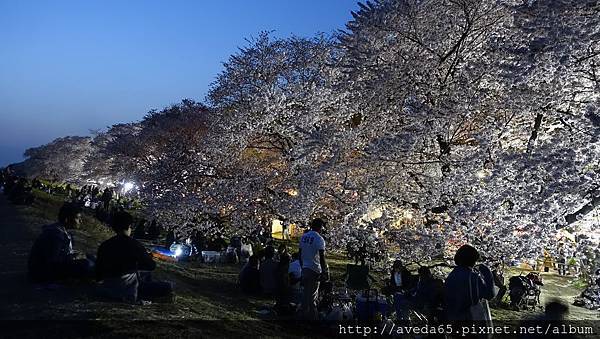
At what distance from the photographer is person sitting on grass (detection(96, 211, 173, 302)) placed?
5777 mm

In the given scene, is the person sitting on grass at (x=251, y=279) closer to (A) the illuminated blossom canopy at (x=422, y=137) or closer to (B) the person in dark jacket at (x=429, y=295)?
(A) the illuminated blossom canopy at (x=422, y=137)

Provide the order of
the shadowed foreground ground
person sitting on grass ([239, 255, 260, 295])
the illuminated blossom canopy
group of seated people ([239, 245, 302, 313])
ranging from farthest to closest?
person sitting on grass ([239, 255, 260, 295]) < group of seated people ([239, 245, 302, 313]) < the illuminated blossom canopy < the shadowed foreground ground

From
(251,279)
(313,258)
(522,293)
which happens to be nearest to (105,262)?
(313,258)

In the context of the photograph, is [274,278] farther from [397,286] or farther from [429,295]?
[429,295]

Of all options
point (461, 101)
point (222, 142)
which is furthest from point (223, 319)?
point (222, 142)

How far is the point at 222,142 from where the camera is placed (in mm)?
16422

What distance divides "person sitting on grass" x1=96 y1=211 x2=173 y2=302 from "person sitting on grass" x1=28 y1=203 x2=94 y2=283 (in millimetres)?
676

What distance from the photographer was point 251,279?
34.4 feet

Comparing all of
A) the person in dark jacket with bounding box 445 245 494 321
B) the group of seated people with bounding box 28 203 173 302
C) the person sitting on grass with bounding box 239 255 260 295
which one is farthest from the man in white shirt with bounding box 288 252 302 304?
the person in dark jacket with bounding box 445 245 494 321

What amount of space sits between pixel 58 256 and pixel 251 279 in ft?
16.2

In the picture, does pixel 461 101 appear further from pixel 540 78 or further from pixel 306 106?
pixel 306 106

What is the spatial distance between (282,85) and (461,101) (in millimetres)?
9712

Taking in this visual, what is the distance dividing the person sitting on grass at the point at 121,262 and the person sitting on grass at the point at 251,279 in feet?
14.6

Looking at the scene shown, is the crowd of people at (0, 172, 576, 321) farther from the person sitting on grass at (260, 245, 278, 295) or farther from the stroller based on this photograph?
the stroller
